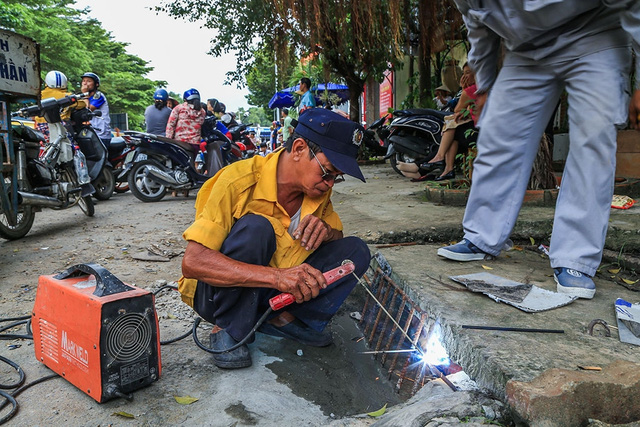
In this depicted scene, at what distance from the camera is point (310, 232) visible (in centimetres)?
194

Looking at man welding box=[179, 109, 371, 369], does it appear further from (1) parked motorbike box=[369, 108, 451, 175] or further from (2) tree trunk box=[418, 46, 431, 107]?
(2) tree trunk box=[418, 46, 431, 107]

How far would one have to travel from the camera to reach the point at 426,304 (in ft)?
5.87

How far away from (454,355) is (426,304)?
11.4 inches

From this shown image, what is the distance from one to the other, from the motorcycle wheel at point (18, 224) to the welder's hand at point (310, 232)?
3.15 m

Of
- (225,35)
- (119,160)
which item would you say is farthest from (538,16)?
(225,35)

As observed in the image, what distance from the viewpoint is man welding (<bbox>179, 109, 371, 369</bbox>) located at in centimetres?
172

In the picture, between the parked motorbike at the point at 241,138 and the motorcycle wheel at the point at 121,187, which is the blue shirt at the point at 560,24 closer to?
the motorcycle wheel at the point at 121,187

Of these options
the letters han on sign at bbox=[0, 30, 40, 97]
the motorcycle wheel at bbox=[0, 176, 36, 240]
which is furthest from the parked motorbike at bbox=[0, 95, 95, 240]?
the letters han on sign at bbox=[0, 30, 40, 97]

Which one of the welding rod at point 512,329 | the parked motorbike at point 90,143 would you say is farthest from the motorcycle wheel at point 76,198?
the welding rod at point 512,329

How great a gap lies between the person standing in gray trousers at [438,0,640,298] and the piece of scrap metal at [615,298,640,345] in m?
0.18

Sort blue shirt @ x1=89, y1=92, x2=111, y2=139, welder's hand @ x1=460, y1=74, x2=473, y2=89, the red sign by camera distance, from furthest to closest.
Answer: the red sign → blue shirt @ x1=89, y1=92, x2=111, y2=139 → welder's hand @ x1=460, y1=74, x2=473, y2=89

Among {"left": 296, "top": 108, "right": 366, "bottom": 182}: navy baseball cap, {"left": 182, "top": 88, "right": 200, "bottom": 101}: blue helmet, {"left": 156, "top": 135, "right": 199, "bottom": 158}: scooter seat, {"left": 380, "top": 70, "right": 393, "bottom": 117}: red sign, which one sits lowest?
{"left": 296, "top": 108, "right": 366, "bottom": 182}: navy baseball cap

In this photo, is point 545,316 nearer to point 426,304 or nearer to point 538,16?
point 426,304

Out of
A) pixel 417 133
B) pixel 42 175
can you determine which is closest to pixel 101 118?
pixel 42 175
